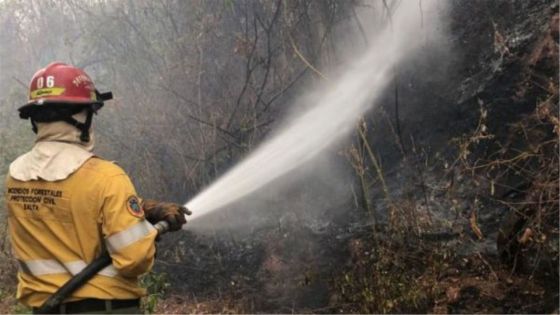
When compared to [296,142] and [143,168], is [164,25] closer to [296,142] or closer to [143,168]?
[143,168]

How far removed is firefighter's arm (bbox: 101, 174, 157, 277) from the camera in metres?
2.44

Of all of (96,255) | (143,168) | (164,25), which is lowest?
(96,255)

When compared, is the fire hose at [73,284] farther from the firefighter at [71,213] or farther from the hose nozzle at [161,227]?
the hose nozzle at [161,227]

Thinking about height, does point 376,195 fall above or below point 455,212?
above

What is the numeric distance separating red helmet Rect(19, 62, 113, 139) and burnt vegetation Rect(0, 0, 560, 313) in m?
2.97

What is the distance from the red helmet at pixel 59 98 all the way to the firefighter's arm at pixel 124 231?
0.44 m

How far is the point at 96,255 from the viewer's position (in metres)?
2.54

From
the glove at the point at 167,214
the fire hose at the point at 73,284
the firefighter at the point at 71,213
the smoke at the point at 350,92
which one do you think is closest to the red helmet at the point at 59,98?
the firefighter at the point at 71,213

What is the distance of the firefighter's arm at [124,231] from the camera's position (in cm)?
244

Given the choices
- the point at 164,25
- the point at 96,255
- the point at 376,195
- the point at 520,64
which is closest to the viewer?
the point at 96,255

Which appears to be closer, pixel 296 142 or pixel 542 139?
pixel 542 139

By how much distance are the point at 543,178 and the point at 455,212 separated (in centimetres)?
116

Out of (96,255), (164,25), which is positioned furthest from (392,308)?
(164,25)

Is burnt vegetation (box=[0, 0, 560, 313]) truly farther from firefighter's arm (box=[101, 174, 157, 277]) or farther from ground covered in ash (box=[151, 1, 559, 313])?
firefighter's arm (box=[101, 174, 157, 277])
